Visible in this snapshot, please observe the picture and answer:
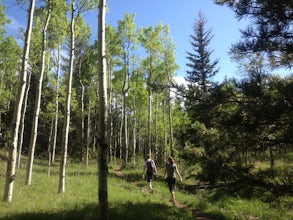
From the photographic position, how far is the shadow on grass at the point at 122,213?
8195 millimetres

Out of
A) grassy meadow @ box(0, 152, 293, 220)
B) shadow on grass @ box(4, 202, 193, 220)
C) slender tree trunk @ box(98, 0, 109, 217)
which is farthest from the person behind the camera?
grassy meadow @ box(0, 152, 293, 220)

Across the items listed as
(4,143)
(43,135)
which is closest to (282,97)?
(4,143)

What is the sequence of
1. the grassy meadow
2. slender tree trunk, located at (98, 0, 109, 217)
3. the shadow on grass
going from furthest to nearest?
the grassy meadow
the shadow on grass
slender tree trunk, located at (98, 0, 109, 217)

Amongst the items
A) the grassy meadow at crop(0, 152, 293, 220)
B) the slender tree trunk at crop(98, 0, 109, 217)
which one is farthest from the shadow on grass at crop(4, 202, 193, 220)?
the slender tree trunk at crop(98, 0, 109, 217)

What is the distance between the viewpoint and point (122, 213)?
880 centimetres

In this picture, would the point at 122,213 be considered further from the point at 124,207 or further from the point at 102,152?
the point at 102,152

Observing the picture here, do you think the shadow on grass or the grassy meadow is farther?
the grassy meadow

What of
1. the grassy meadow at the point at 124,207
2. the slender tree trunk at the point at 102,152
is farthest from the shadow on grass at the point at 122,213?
the slender tree trunk at the point at 102,152

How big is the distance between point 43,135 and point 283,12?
44.3 meters

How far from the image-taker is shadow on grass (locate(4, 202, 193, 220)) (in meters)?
8.20

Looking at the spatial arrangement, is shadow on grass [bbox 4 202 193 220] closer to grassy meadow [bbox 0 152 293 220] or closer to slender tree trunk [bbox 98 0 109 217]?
grassy meadow [bbox 0 152 293 220]

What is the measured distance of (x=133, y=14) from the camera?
95.9 feet

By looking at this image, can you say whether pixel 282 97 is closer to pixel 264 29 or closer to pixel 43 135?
pixel 264 29

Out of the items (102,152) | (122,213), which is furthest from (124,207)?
A: (102,152)
